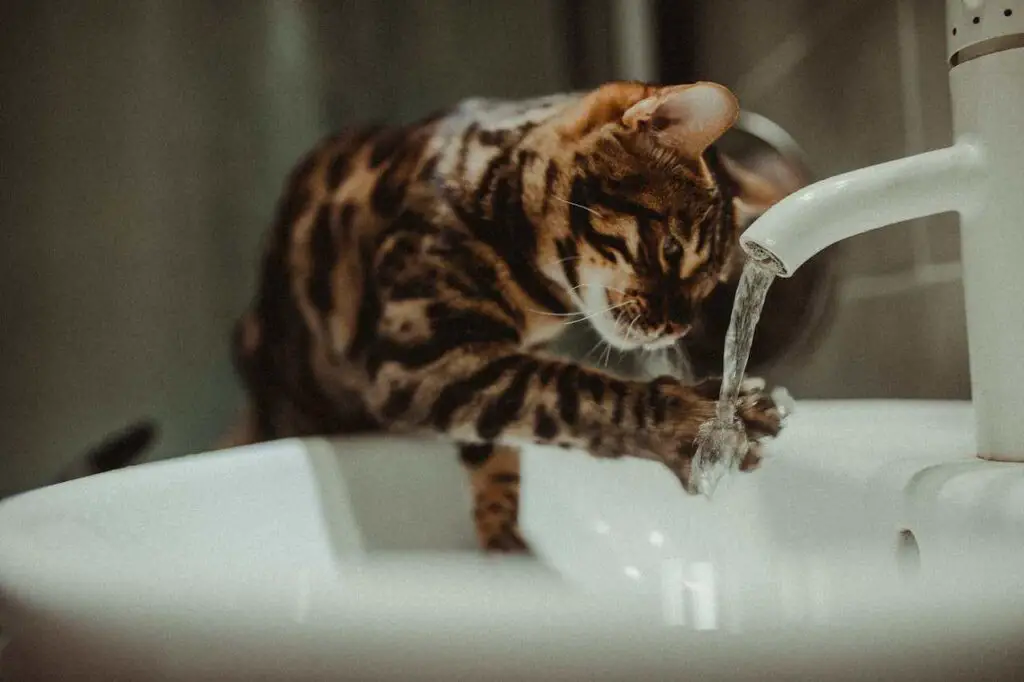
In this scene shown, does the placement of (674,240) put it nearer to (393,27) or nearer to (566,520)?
(566,520)

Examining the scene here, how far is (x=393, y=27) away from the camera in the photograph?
694 millimetres

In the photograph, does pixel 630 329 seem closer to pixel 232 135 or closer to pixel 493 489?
pixel 493 489

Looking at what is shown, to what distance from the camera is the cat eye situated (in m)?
0.58

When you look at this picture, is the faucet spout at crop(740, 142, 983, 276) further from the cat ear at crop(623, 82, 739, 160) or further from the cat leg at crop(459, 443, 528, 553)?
the cat leg at crop(459, 443, 528, 553)

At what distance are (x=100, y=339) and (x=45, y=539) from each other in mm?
464

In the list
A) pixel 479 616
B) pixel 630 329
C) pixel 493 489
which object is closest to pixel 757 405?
pixel 630 329

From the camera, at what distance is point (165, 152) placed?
69 centimetres

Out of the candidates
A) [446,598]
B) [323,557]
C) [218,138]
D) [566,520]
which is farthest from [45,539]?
[218,138]

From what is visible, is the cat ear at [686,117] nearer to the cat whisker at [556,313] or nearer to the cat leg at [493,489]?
the cat whisker at [556,313]

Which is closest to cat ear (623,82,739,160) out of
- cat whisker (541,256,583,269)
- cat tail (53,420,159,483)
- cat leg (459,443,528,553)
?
cat whisker (541,256,583,269)

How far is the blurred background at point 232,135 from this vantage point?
599 mm

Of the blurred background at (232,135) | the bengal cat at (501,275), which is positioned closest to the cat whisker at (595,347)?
the bengal cat at (501,275)

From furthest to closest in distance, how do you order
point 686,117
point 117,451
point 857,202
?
point 117,451 → point 686,117 → point 857,202

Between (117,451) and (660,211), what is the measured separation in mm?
507
